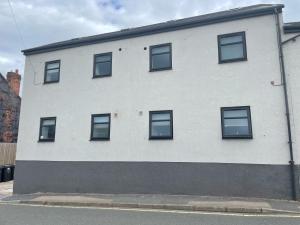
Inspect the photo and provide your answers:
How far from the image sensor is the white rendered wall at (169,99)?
10.7m

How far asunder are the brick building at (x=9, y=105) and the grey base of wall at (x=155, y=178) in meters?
11.7

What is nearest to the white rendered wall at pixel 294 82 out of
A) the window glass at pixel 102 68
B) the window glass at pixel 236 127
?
the window glass at pixel 236 127

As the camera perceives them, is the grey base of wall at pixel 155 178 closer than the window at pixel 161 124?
Yes

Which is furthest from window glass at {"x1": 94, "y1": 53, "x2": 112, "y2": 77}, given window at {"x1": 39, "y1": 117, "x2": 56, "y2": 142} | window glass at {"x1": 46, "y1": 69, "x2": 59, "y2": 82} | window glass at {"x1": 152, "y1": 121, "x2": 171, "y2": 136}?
window glass at {"x1": 152, "y1": 121, "x2": 171, "y2": 136}

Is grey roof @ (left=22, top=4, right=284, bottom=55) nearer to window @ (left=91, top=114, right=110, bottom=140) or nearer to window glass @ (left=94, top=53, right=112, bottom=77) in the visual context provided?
window glass @ (left=94, top=53, right=112, bottom=77)

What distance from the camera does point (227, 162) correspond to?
423 inches

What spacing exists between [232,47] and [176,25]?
2.64m

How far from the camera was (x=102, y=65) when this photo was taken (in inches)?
543

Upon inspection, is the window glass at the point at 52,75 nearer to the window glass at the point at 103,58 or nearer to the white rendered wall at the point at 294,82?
the window glass at the point at 103,58

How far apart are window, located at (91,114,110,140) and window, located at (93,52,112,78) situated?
2.02 metres

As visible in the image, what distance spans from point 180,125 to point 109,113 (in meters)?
3.40

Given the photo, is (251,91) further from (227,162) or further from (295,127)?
(227,162)

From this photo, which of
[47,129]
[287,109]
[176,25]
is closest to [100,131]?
[47,129]

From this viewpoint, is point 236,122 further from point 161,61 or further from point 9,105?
point 9,105
